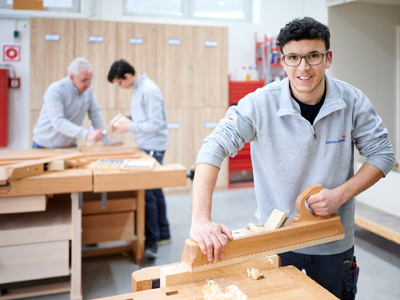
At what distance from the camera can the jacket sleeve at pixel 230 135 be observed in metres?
1.34

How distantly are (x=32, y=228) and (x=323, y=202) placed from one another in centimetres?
193

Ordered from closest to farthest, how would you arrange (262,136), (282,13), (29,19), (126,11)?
(262,136) → (29,19) → (126,11) → (282,13)

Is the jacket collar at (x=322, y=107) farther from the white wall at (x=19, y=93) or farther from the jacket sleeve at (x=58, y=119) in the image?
the white wall at (x=19, y=93)

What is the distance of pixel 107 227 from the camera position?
3.14 meters

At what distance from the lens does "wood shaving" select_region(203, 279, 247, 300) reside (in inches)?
41.8

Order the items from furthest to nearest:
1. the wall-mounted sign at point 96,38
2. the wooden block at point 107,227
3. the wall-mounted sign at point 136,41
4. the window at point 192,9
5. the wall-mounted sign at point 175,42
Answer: the window at point 192,9 → the wall-mounted sign at point 175,42 → the wall-mounted sign at point 136,41 → the wall-mounted sign at point 96,38 → the wooden block at point 107,227

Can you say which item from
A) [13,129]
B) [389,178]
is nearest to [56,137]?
[13,129]

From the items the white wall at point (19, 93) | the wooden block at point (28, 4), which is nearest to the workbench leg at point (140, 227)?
the white wall at point (19, 93)

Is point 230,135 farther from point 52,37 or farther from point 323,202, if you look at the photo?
point 52,37

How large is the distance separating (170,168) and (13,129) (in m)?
3.90

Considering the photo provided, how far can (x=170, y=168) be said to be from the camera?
2756 mm

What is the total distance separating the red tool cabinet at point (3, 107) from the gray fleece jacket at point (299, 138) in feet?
16.1

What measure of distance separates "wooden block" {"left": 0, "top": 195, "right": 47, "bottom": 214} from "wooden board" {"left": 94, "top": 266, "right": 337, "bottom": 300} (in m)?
1.52

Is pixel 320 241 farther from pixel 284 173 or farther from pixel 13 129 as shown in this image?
pixel 13 129
